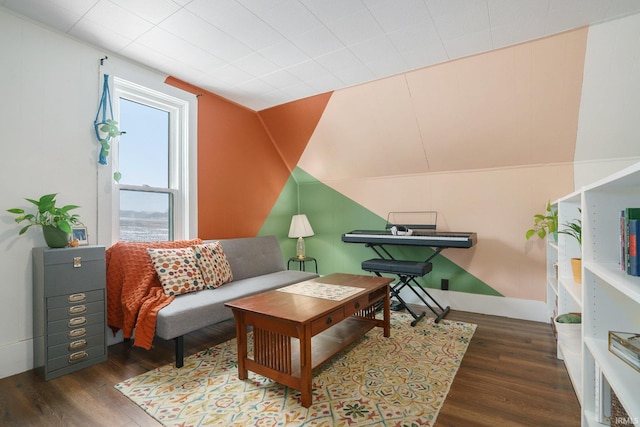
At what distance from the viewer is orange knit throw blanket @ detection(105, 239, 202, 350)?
2445 mm

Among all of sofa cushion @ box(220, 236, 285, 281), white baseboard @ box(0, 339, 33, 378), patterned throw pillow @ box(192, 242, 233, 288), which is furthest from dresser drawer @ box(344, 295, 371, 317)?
white baseboard @ box(0, 339, 33, 378)

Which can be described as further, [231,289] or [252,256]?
[252,256]

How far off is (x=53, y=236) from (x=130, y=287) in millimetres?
633

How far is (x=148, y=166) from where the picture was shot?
10.6 feet

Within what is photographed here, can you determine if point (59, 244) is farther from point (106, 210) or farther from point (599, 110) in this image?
point (599, 110)

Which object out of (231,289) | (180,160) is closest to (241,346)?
(231,289)

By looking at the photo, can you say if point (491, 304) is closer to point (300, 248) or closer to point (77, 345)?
point (300, 248)

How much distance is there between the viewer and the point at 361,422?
1675 mm

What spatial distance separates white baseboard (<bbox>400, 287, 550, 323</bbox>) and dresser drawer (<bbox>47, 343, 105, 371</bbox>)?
3.12 meters

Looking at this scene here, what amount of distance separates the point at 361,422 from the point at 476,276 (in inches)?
98.4

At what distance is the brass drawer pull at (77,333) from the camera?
226 cm

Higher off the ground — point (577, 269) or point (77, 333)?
point (577, 269)

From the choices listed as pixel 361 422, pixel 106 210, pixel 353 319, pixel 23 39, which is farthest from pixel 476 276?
pixel 23 39

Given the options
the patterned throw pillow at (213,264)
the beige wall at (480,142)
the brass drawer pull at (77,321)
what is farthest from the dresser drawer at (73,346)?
the beige wall at (480,142)
